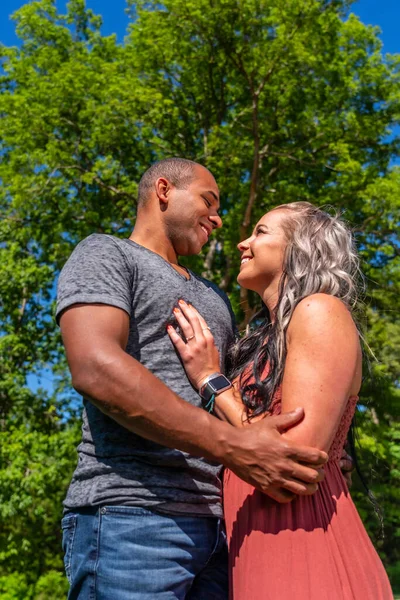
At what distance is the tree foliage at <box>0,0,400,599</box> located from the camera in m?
14.1

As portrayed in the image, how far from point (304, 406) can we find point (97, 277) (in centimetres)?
79

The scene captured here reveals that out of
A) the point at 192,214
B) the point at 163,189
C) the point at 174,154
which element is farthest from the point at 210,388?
the point at 174,154

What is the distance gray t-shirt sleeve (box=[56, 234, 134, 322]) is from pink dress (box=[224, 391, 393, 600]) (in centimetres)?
80

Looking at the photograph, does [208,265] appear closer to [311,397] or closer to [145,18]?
[145,18]

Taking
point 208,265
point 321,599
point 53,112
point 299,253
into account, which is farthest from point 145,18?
point 321,599

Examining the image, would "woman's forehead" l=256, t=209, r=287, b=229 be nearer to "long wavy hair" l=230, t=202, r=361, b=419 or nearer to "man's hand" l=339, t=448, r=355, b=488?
"long wavy hair" l=230, t=202, r=361, b=419

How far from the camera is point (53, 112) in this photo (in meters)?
14.9

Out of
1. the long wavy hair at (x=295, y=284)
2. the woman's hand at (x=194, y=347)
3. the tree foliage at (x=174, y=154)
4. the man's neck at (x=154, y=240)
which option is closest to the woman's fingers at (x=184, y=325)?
the woman's hand at (x=194, y=347)

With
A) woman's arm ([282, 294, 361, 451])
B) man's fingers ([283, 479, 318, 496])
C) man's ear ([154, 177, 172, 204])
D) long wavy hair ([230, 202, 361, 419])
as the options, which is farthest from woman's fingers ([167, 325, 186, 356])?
man's ear ([154, 177, 172, 204])

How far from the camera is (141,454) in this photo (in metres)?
2.16

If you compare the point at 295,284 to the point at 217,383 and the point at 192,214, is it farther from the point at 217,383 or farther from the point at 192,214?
the point at 192,214

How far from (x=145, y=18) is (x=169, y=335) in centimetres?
1409

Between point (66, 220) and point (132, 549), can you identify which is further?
point (66, 220)

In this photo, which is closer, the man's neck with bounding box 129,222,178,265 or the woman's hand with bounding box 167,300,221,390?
the woman's hand with bounding box 167,300,221,390
